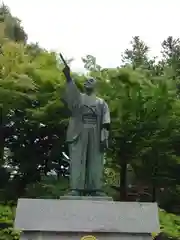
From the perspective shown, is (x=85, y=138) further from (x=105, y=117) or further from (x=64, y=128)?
(x=64, y=128)

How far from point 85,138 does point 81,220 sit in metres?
1.51

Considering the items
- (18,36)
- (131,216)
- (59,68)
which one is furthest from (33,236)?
(18,36)

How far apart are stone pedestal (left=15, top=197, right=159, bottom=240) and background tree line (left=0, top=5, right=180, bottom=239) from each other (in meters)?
5.43

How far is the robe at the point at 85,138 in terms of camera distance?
7.62 m

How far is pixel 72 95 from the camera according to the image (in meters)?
7.79

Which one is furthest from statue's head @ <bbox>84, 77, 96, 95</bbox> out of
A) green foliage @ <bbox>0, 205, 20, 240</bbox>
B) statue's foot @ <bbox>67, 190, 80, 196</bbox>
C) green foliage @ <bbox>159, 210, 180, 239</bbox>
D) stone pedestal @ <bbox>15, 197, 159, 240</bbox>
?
green foliage @ <bbox>159, 210, 180, 239</bbox>

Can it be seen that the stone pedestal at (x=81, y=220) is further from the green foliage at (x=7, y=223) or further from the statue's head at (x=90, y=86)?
the green foliage at (x=7, y=223)

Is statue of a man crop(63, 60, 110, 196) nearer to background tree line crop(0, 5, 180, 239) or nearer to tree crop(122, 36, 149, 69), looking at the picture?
background tree line crop(0, 5, 180, 239)

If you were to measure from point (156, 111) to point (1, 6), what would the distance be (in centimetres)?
1271

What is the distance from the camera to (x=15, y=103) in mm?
14656

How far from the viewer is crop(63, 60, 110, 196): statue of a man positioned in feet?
25.0

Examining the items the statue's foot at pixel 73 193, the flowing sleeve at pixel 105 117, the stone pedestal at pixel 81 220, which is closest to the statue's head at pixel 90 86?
the flowing sleeve at pixel 105 117

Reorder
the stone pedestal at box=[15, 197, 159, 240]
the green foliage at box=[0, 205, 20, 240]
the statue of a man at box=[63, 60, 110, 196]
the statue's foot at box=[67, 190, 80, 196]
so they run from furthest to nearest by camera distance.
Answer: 1. the green foliage at box=[0, 205, 20, 240]
2. the statue of a man at box=[63, 60, 110, 196]
3. the statue's foot at box=[67, 190, 80, 196]
4. the stone pedestal at box=[15, 197, 159, 240]

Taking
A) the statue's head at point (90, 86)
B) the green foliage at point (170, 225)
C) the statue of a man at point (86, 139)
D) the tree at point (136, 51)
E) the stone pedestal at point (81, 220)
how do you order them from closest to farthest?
the stone pedestal at point (81, 220), the statue of a man at point (86, 139), the statue's head at point (90, 86), the green foliage at point (170, 225), the tree at point (136, 51)
